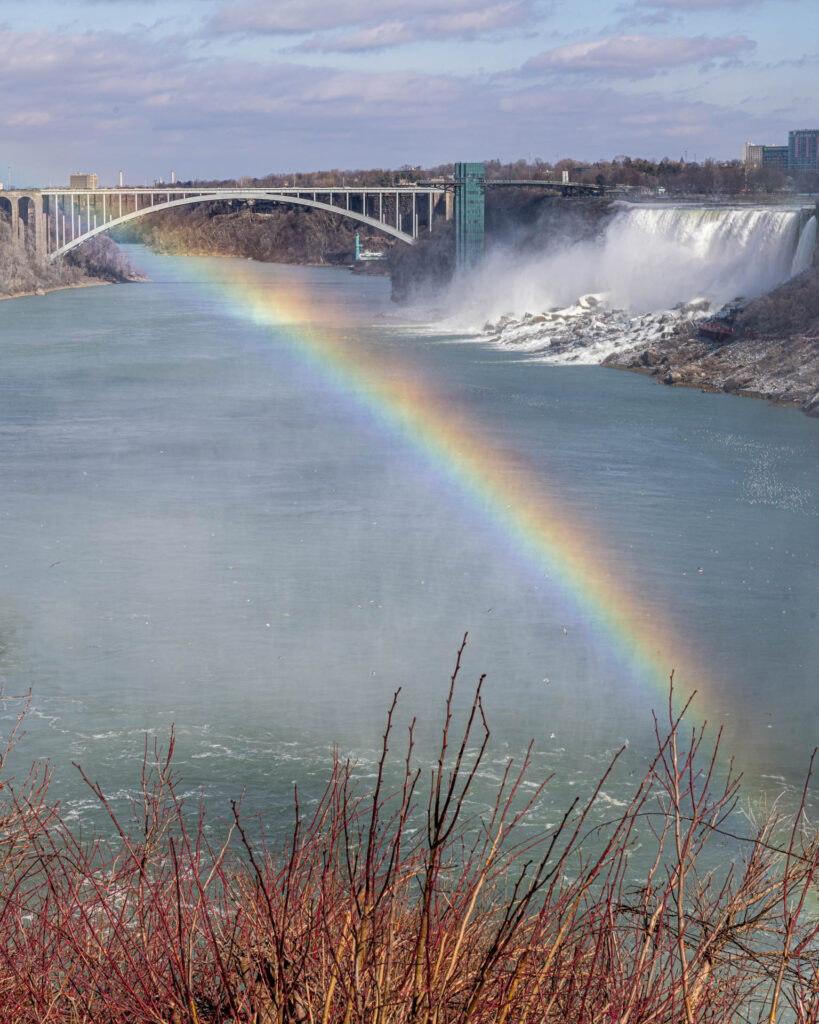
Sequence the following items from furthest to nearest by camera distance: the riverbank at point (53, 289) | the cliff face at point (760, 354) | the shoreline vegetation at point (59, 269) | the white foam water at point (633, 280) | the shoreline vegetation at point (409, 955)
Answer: the shoreline vegetation at point (59, 269) < the riverbank at point (53, 289) < the white foam water at point (633, 280) < the cliff face at point (760, 354) < the shoreline vegetation at point (409, 955)

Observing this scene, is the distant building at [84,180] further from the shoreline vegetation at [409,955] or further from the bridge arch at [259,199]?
the shoreline vegetation at [409,955]

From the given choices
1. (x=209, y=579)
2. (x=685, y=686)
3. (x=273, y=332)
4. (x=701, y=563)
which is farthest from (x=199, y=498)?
(x=273, y=332)

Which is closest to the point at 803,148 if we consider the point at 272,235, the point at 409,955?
the point at 272,235

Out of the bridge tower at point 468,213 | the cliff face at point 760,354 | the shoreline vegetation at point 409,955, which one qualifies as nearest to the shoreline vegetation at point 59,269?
the bridge tower at point 468,213

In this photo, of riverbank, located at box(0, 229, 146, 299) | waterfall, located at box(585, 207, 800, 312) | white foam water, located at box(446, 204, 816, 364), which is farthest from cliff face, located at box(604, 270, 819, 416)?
riverbank, located at box(0, 229, 146, 299)

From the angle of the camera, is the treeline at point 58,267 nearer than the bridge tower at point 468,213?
No

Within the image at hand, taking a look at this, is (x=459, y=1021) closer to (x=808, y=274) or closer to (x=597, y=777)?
(x=597, y=777)

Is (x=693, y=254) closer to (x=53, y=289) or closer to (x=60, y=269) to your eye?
(x=53, y=289)
